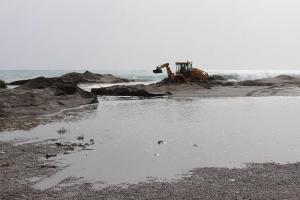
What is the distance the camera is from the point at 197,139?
742 inches

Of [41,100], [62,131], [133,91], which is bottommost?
[133,91]

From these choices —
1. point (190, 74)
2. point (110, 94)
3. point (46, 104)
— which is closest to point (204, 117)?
point (46, 104)

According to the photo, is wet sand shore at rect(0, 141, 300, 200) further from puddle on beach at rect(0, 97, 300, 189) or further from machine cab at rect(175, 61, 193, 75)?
machine cab at rect(175, 61, 193, 75)

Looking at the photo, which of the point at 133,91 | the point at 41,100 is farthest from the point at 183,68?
the point at 41,100

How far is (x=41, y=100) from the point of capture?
32.5 meters

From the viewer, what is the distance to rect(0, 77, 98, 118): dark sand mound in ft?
93.9

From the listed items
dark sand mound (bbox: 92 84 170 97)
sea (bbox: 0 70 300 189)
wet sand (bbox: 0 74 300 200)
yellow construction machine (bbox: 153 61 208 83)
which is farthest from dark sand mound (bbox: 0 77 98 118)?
yellow construction machine (bbox: 153 61 208 83)

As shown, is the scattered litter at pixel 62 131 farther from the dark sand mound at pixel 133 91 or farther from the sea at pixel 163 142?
the dark sand mound at pixel 133 91

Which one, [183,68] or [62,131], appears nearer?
[62,131]

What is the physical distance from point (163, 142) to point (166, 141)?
1.25ft

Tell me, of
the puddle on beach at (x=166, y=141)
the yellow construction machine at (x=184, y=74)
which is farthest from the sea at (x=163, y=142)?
the yellow construction machine at (x=184, y=74)

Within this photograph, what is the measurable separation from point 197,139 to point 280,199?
28.6 feet

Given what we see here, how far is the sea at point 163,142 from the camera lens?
1345cm

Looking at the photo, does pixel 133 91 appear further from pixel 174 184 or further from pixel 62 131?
pixel 174 184
